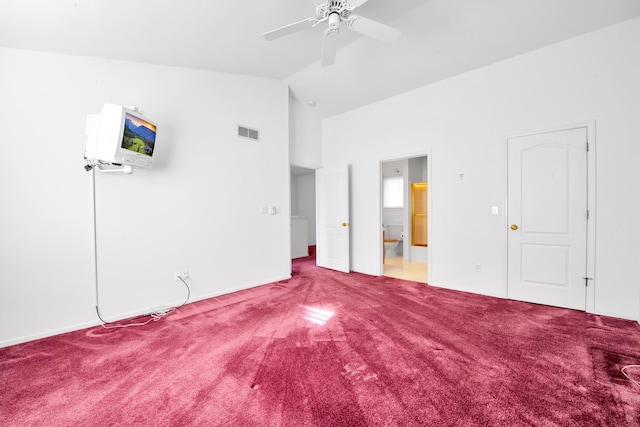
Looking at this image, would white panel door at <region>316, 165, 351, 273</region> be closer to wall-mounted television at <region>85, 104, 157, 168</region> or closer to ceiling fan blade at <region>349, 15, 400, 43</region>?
ceiling fan blade at <region>349, 15, 400, 43</region>

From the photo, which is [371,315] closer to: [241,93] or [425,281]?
[425,281]

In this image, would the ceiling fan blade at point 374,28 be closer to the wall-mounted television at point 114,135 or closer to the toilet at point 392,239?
the wall-mounted television at point 114,135

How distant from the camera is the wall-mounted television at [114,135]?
2494mm

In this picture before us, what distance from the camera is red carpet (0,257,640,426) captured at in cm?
153

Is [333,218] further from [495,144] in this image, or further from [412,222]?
[495,144]

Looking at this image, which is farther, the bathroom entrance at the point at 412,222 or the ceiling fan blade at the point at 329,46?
the bathroom entrance at the point at 412,222

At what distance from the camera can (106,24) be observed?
2416mm

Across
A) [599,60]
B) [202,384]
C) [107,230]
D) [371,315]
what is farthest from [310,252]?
[599,60]

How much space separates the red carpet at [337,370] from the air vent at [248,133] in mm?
2625

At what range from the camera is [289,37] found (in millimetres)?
3129

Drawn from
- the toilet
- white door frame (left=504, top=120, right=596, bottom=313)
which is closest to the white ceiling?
white door frame (left=504, top=120, right=596, bottom=313)

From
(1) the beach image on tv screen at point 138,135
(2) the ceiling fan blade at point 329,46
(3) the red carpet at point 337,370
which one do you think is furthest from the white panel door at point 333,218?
(1) the beach image on tv screen at point 138,135

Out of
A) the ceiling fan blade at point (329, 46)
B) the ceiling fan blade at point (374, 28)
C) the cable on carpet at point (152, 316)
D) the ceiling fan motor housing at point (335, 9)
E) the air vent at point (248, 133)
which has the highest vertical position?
the ceiling fan motor housing at point (335, 9)

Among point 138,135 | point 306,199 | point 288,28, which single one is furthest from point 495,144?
point 306,199
